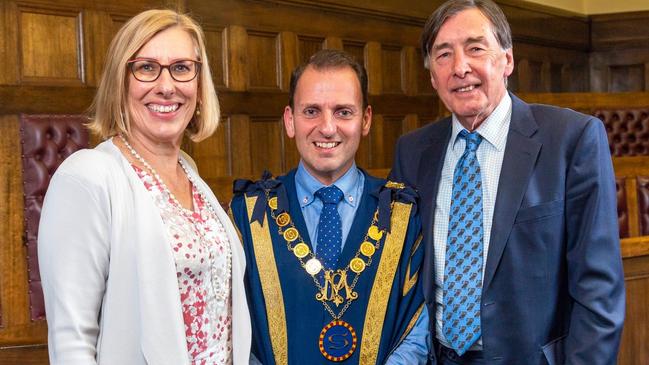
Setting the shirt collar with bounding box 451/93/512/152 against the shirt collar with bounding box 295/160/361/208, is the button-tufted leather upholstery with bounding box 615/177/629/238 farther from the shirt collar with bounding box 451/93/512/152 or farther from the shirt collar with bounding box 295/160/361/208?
the shirt collar with bounding box 295/160/361/208

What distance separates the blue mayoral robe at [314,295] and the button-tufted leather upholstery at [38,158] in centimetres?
265

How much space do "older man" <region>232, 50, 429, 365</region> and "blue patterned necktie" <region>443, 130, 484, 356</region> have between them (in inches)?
3.1

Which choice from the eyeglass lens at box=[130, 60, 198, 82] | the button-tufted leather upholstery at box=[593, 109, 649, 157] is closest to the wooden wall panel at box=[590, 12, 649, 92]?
the button-tufted leather upholstery at box=[593, 109, 649, 157]

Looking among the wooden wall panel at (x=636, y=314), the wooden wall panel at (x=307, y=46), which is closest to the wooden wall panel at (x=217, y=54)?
the wooden wall panel at (x=307, y=46)

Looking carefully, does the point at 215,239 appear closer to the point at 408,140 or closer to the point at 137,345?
the point at 137,345

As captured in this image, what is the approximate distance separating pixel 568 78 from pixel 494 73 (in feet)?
24.9

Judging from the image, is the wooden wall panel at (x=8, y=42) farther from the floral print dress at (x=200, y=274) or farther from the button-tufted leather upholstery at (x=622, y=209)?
the button-tufted leather upholstery at (x=622, y=209)

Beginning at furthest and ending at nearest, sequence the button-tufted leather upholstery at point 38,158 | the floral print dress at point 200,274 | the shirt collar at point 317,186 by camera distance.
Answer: the button-tufted leather upholstery at point 38,158 < the shirt collar at point 317,186 < the floral print dress at point 200,274

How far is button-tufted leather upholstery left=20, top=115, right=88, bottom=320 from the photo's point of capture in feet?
15.0

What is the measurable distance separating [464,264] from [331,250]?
1.21 feet

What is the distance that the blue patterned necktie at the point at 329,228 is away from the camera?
2.24 metres

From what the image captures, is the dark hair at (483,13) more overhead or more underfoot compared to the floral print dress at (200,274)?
more overhead

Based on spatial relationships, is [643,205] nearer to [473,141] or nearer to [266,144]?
[266,144]

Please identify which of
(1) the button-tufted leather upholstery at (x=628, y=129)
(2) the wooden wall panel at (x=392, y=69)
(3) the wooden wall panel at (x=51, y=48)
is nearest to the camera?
(3) the wooden wall panel at (x=51, y=48)
